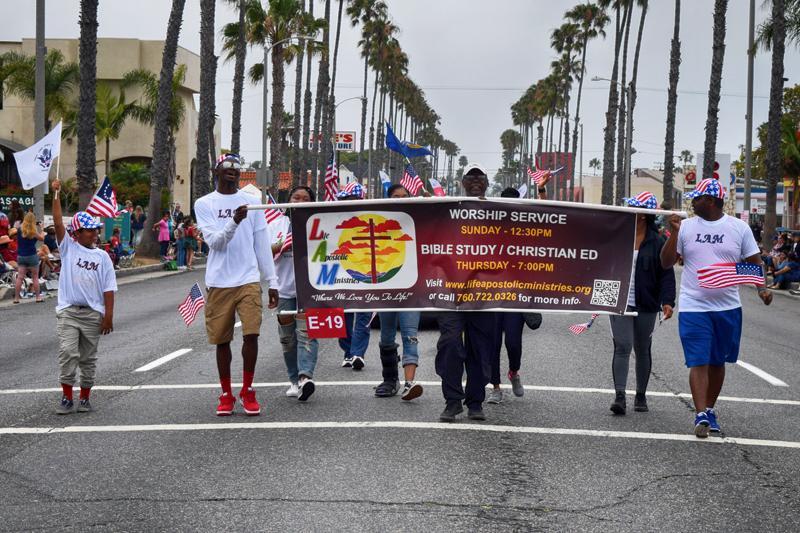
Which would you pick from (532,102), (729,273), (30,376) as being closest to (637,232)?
(729,273)

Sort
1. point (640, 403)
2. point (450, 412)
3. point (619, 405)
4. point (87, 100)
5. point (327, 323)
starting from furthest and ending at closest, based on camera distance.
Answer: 1. point (87, 100)
2. point (640, 403)
3. point (619, 405)
4. point (327, 323)
5. point (450, 412)

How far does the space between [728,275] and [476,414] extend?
87.3 inches

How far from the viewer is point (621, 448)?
8.02 m

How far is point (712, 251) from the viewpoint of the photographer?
8531 millimetres

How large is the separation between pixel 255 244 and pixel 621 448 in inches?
131

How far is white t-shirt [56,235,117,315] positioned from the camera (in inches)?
372

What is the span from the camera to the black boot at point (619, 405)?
940 cm

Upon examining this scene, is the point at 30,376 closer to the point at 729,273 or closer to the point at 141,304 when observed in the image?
the point at 729,273

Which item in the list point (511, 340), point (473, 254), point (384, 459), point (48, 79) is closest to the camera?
point (384, 459)

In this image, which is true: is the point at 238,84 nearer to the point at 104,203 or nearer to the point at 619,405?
the point at 104,203

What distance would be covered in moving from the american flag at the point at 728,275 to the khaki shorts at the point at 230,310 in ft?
11.4

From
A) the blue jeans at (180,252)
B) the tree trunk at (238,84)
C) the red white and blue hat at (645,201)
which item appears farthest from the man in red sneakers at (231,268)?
the tree trunk at (238,84)

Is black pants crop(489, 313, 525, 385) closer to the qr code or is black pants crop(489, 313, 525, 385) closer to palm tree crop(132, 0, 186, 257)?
the qr code

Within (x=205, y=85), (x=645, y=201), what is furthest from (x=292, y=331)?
(x=205, y=85)
